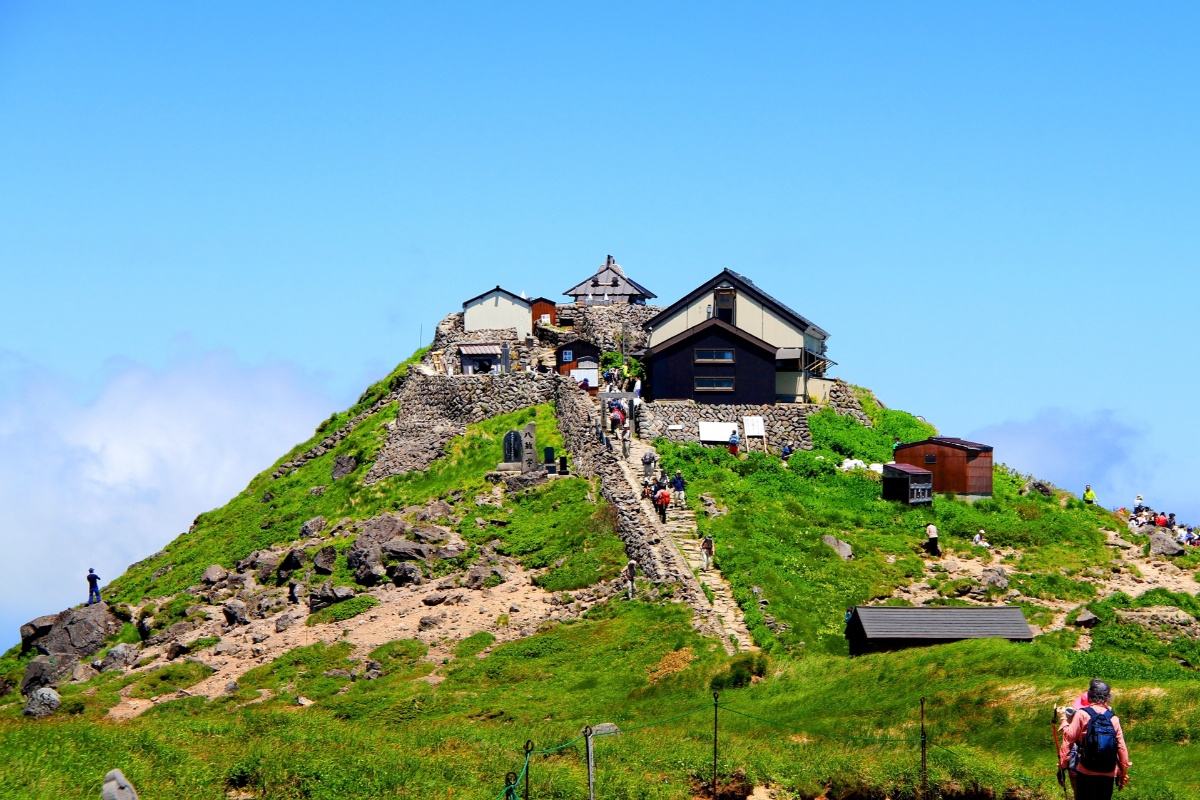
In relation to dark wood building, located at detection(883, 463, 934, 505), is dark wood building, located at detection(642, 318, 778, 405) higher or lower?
higher

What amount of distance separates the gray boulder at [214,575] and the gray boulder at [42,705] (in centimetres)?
1805

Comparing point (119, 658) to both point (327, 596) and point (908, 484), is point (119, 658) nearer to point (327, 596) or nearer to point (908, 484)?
point (327, 596)

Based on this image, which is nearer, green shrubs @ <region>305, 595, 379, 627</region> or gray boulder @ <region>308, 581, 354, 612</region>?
green shrubs @ <region>305, 595, 379, 627</region>

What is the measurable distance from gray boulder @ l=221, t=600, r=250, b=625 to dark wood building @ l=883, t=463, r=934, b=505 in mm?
28172

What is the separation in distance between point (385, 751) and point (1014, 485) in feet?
144

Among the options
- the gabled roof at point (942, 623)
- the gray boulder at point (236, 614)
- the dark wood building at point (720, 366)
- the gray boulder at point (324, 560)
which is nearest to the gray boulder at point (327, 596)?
the gray boulder at point (324, 560)

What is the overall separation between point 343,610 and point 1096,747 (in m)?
35.0

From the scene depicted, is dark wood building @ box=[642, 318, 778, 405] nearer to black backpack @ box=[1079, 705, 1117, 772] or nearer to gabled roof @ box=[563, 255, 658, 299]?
gabled roof @ box=[563, 255, 658, 299]

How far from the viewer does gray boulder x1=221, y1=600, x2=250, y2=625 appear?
5219cm

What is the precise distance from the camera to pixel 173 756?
26.8 metres

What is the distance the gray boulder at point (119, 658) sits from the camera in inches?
1989

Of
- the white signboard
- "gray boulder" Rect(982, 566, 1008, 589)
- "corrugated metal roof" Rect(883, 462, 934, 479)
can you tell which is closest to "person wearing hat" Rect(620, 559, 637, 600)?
"gray boulder" Rect(982, 566, 1008, 589)

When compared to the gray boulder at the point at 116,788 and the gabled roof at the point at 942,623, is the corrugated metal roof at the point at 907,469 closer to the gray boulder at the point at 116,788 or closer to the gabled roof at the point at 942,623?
the gabled roof at the point at 942,623

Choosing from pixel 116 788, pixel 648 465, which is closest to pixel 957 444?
pixel 648 465
